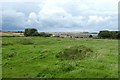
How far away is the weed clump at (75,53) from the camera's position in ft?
113

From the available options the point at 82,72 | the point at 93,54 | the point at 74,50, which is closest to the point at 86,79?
the point at 82,72

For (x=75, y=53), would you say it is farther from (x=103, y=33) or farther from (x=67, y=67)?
(x=103, y=33)

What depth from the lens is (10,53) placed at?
133 feet

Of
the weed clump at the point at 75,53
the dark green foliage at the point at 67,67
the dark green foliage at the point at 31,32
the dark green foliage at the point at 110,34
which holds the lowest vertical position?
the dark green foliage at the point at 67,67

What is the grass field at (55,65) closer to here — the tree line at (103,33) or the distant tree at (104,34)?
the tree line at (103,33)

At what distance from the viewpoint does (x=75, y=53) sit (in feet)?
118

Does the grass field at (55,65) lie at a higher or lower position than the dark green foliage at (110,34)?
lower

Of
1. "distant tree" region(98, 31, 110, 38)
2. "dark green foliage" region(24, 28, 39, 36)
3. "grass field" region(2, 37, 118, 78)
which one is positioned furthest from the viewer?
"dark green foliage" region(24, 28, 39, 36)

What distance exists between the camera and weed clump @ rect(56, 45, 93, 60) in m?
34.6

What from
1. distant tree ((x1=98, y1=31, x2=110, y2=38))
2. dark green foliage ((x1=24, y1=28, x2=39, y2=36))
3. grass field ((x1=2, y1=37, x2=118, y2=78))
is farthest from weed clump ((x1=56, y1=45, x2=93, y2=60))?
dark green foliage ((x1=24, y1=28, x2=39, y2=36))

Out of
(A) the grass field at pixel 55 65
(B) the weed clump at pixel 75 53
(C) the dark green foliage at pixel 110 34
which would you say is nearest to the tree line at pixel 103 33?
(C) the dark green foliage at pixel 110 34

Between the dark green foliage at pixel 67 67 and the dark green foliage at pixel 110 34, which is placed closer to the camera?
the dark green foliage at pixel 67 67

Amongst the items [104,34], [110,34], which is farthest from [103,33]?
[110,34]

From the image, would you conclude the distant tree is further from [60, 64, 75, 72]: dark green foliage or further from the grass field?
[60, 64, 75, 72]: dark green foliage
